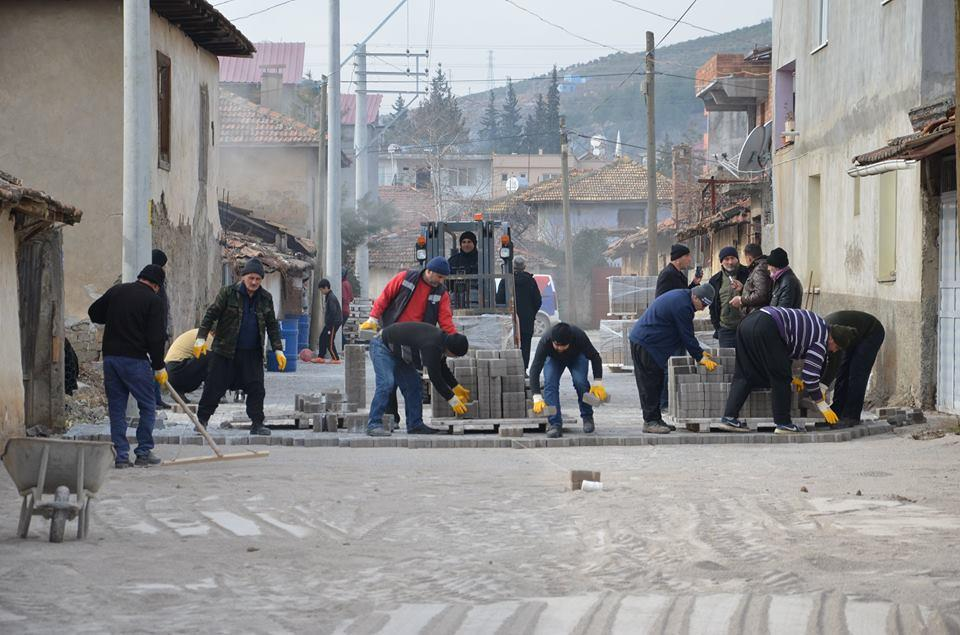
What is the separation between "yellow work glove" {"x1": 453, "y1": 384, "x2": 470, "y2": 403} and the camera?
621 inches

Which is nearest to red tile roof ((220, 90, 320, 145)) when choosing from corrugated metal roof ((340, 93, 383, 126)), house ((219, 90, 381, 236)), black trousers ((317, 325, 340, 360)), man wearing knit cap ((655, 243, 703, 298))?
house ((219, 90, 381, 236))

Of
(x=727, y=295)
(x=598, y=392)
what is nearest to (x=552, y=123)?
(x=727, y=295)

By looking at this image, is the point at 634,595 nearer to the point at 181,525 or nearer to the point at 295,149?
the point at 181,525

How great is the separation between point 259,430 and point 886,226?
345 inches

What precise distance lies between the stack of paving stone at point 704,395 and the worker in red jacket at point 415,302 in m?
2.42

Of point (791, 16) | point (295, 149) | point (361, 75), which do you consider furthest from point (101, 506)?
point (361, 75)

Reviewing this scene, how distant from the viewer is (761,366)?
15297 millimetres

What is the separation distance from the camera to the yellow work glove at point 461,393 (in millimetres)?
15766

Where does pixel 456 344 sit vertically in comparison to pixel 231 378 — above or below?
above

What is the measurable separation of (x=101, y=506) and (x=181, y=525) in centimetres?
101

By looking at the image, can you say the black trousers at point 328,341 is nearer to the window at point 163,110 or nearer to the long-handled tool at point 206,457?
the window at point 163,110

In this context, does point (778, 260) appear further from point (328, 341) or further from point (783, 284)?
point (328, 341)

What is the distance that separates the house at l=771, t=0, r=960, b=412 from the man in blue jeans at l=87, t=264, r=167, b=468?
781 centimetres

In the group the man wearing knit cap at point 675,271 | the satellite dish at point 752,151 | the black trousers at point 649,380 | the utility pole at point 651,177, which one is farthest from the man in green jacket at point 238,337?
the utility pole at point 651,177
